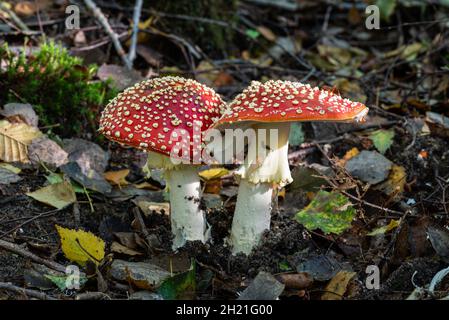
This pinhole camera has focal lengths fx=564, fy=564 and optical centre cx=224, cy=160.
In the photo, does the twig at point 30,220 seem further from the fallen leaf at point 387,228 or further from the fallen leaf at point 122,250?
the fallen leaf at point 387,228

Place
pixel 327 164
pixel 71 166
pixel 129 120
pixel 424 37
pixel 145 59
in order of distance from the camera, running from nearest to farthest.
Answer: pixel 129 120
pixel 71 166
pixel 327 164
pixel 145 59
pixel 424 37

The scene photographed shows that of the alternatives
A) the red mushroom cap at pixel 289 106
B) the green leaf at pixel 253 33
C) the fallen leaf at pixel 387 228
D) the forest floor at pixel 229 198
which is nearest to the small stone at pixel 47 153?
the forest floor at pixel 229 198

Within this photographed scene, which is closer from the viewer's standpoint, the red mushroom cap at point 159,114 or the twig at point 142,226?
the red mushroom cap at point 159,114

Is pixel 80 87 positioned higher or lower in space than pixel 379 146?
higher

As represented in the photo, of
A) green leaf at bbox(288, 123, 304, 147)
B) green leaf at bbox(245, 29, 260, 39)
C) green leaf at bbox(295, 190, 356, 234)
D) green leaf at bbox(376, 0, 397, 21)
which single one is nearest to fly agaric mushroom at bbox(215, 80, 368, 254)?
green leaf at bbox(295, 190, 356, 234)

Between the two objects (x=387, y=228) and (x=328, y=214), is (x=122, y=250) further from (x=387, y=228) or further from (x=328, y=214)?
(x=387, y=228)

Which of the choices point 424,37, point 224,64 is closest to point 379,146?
point 224,64
